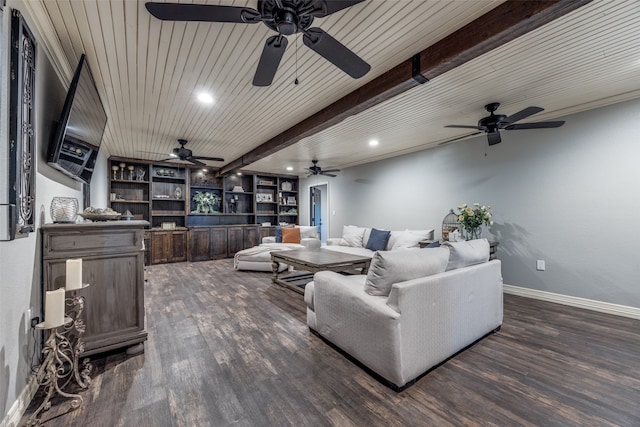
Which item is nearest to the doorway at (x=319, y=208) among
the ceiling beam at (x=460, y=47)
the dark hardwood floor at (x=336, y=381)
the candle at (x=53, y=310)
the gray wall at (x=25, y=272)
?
the ceiling beam at (x=460, y=47)

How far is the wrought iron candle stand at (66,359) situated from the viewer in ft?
5.12

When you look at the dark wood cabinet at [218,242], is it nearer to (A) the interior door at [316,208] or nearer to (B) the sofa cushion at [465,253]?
(A) the interior door at [316,208]

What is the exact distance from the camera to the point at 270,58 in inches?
69.3

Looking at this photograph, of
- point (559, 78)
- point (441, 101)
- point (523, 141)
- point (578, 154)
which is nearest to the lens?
point (559, 78)

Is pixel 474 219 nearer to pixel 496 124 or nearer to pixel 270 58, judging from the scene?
pixel 496 124

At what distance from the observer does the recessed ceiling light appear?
9.75 ft

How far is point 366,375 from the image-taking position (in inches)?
76.4

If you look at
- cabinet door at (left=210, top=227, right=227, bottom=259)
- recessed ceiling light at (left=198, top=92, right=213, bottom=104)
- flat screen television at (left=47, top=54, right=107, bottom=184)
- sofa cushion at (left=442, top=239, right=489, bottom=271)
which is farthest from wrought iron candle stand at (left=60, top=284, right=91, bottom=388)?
cabinet door at (left=210, top=227, right=227, bottom=259)

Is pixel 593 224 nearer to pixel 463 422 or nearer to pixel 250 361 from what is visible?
pixel 463 422

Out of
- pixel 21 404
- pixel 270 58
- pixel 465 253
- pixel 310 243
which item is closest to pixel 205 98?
pixel 270 58

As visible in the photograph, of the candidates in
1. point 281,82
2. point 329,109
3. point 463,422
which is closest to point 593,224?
point 463,422

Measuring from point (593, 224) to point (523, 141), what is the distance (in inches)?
53.9

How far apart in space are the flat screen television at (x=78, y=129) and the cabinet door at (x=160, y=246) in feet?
12.4

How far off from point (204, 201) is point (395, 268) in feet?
21.0
